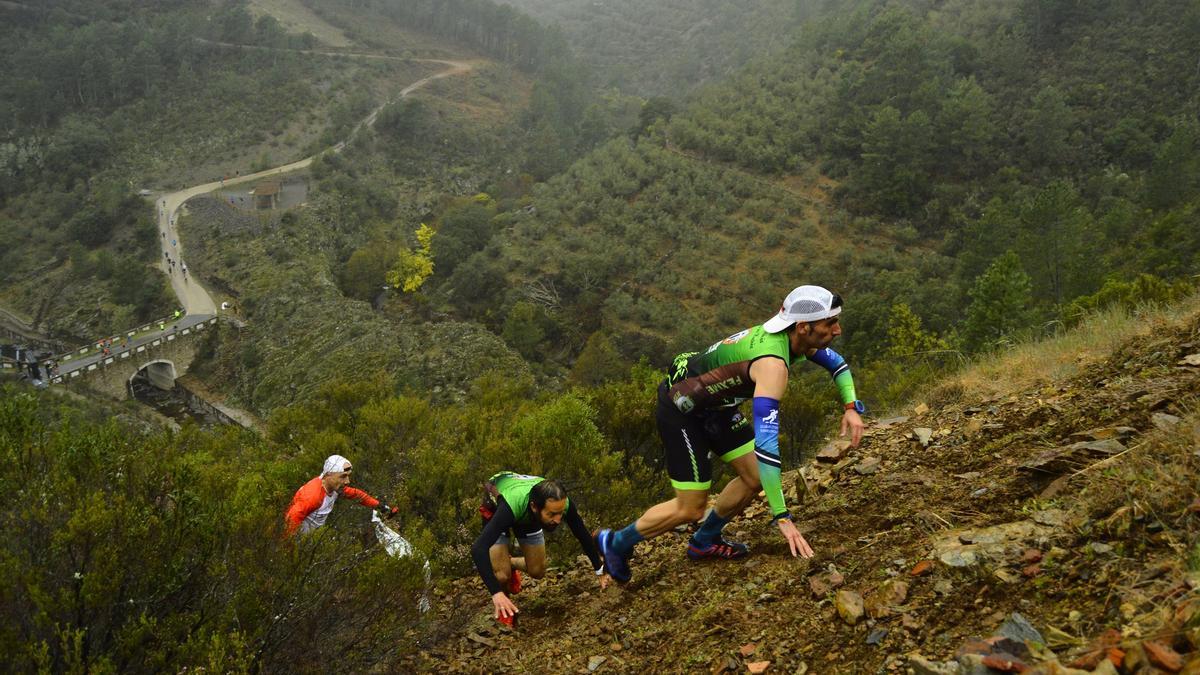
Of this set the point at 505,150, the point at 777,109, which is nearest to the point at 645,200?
the point at 777,109

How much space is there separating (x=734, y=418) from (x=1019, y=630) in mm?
1993

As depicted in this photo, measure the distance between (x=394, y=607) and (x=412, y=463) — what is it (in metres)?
4.87

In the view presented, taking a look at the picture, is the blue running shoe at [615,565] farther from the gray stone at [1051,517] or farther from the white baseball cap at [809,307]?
the gray stone at [1051,517]

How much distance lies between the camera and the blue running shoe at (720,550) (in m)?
4.34

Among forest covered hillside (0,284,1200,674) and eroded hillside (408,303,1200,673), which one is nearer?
eroded hillside (408,303,1200,673)

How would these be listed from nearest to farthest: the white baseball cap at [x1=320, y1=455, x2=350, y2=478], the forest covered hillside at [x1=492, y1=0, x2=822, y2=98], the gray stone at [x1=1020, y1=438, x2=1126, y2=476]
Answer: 1. the gray stone at [x1=1020, y1=438, x2=1126, y2=476]
2. the white baseball cap at [x1=320, y1=455, x2=350, y2=478]
3. the forest covered hillside at [x1=492, y1=0, x2=822, y2=98]

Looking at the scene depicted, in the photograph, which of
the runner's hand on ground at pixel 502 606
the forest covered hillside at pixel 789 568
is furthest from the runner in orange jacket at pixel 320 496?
the runner's hand on ground at pixel 502 606

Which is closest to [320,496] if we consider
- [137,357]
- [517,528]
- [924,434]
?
[517,528]

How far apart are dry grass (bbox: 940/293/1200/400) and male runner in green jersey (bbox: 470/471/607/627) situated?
3.66 metres

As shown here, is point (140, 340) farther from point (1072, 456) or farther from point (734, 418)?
point (1072, 456)

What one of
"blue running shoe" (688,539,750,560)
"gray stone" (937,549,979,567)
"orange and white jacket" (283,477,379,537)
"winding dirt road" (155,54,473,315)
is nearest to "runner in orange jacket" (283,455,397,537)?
"orange and white jacket" (283,477,379,537)

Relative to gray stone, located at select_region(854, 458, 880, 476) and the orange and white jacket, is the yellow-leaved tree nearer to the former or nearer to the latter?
the orange and white jacket

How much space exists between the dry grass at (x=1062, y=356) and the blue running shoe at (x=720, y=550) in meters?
2.79

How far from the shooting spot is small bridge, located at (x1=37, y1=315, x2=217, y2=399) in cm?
3102
